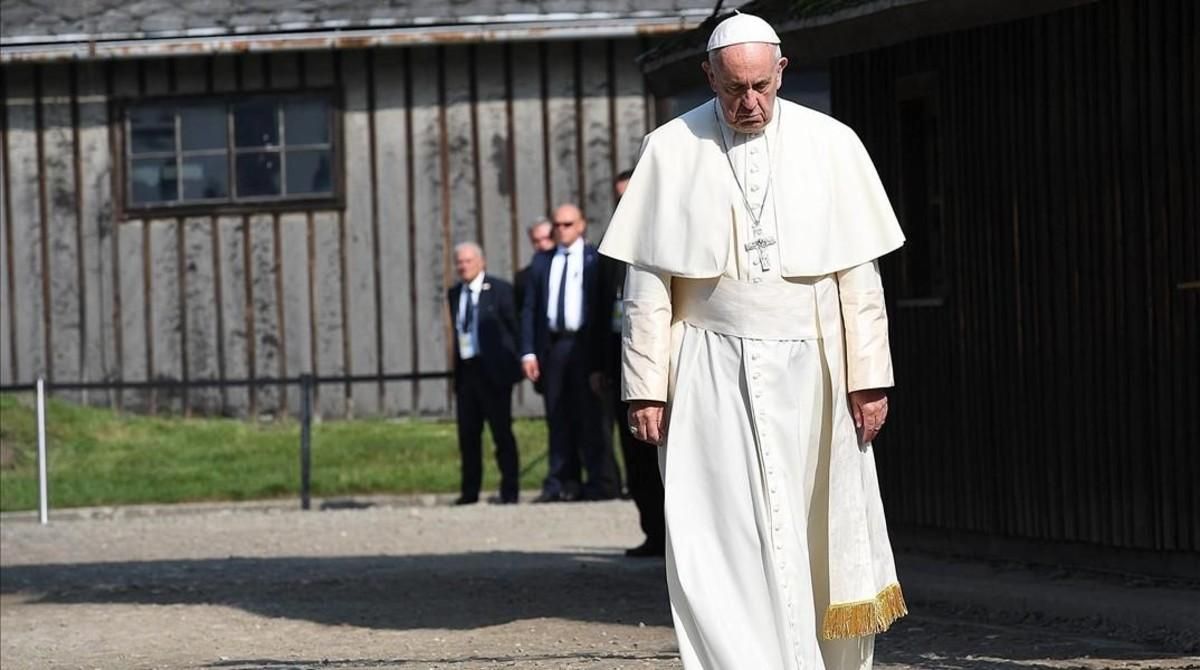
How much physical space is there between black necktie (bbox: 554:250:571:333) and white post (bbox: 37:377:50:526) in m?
4.20

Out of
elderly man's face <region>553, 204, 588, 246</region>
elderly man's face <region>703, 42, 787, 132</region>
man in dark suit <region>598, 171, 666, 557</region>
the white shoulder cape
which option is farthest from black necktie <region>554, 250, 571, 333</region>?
elderly man's face <region>703, 42, 787, 132</region>

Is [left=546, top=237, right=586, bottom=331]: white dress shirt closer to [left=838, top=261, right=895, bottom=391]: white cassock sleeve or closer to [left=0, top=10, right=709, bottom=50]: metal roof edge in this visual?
[left=0, top=10, right=709, bottom=50]: metal roof edge

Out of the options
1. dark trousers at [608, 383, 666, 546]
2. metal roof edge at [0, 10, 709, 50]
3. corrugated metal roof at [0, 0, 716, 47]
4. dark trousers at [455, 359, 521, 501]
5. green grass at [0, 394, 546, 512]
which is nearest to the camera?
dark trousers at [608, 383, 666, 546]

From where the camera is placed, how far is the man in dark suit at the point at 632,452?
14266 mm

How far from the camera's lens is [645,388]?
766 centimetres

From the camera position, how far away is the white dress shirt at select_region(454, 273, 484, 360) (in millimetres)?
19891

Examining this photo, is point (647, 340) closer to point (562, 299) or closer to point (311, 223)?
point (562, 299)

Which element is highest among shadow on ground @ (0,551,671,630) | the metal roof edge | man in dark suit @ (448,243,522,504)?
the metal roof edge

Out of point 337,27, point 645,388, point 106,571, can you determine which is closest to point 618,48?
point 337,27

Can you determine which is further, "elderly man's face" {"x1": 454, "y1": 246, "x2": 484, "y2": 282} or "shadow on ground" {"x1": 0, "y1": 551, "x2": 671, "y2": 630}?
"elderly man's face" {"x1": 454, "y1": 246, "x2": 484, "y2": 282}

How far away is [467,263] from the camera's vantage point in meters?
19.9

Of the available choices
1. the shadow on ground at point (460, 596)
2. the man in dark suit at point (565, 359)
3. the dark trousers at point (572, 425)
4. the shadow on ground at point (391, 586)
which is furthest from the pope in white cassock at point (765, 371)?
the dark trousers at point (572, 425)

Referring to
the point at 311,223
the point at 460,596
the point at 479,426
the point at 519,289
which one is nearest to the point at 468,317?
the point at 519,289

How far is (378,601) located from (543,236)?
7.21m
